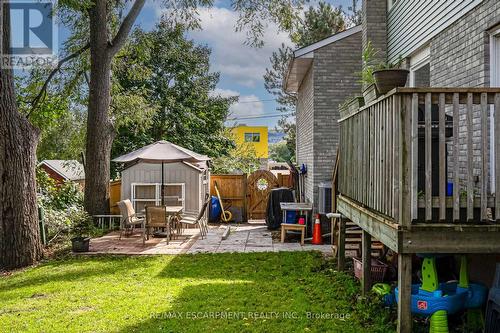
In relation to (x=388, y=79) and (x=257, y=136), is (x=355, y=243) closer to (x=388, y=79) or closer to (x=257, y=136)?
(x=388, y=79)

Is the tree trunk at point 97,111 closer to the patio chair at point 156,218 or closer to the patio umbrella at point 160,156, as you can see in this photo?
the patio umbrella at point 160,156

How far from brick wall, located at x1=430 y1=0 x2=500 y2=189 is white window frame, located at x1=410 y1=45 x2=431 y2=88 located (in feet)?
2.39

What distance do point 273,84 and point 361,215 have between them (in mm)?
23556

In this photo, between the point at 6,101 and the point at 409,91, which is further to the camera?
the point at 6,101

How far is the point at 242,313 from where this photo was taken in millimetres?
5301

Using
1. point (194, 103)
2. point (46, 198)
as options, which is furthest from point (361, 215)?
point (194, 103)

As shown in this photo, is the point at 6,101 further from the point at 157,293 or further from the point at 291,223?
the point at 291,223

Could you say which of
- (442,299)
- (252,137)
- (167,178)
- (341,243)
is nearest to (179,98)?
(167,178)

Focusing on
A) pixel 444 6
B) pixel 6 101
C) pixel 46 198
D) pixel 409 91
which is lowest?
pixel 46 198

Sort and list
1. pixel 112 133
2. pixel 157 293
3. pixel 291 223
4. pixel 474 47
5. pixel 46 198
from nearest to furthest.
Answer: pixel 474 47, pixel 157 293, pixel 291 223, pixel 46 198, pixel 112 133

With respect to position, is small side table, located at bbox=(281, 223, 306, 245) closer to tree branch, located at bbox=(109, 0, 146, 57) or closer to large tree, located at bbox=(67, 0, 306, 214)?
large tree, located at bbox=(67, 0, 306, 214)

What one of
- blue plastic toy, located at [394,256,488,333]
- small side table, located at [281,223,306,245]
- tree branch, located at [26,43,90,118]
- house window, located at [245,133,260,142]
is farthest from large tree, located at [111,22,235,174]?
house window, located at [245,133,260,142]

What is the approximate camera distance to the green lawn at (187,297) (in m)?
4.92

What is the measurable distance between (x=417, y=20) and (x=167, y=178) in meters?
8.18
